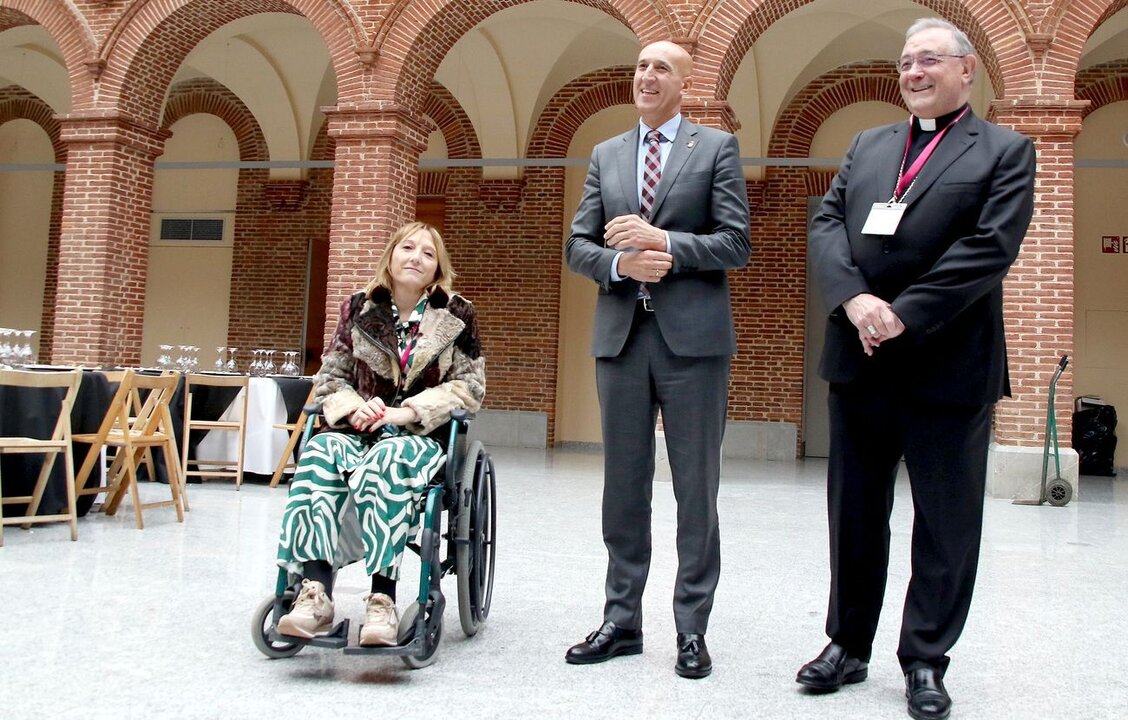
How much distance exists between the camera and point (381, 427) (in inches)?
115

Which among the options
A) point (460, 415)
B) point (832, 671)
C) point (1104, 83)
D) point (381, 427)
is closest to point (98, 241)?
point (381, 427)

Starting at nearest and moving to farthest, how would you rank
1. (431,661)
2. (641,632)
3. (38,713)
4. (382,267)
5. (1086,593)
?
(38,713) < (431,661) < (641,632) < (382,267) < (1086,593)

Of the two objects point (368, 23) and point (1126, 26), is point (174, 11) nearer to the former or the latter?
Answer: point (368, 23)

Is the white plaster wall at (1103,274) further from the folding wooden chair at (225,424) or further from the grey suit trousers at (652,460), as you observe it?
the grey suit trousers at (652,460)

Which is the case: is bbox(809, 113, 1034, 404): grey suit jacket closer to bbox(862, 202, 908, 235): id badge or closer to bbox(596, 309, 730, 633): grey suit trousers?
bbox(862, 202, 908, 235): id badge

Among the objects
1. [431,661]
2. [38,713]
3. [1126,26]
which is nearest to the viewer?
[38,713]

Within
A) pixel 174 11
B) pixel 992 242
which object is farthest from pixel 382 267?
pixel 174 11

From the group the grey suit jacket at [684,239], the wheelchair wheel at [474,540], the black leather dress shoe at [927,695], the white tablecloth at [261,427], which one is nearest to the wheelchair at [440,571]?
the wheelchair wheel at [474,540]

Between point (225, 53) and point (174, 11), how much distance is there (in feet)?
10.0

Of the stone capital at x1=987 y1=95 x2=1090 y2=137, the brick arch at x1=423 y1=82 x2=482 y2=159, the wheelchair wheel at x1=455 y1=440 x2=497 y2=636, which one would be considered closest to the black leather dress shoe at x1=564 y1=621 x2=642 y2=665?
the wheelchair wheel at x1=455 y1=440 x2=497 y2=636

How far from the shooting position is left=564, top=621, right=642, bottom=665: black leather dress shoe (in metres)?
2.72

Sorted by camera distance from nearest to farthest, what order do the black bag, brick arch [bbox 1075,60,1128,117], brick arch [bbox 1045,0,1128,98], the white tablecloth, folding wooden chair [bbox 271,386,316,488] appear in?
folding wooden chair [bbox 271,386,316,488]
the white tablecloth
brick arch [bbox 1045,0,1128,98]
the black bag
brick arch [bbox 1075,60,1128,117]

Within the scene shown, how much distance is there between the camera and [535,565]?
4.22 metres

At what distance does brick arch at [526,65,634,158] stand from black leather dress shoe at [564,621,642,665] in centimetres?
1046
